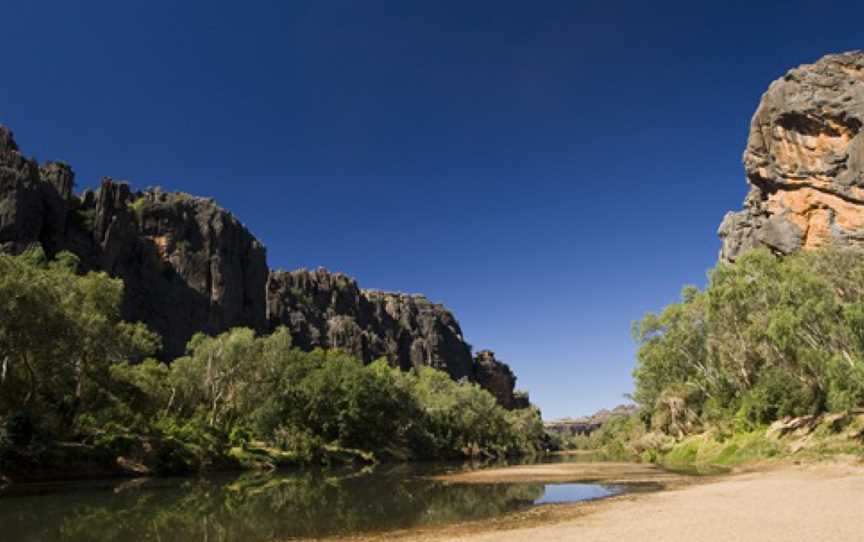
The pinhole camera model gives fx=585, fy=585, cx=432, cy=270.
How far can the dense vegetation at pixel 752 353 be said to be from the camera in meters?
40.9

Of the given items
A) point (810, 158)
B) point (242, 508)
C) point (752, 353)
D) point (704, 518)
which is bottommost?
point (704, 518)

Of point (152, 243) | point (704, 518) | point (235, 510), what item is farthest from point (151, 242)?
point (704, 518)

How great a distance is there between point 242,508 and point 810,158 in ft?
314

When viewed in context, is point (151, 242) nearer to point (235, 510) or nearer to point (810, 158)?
point (235, 510)

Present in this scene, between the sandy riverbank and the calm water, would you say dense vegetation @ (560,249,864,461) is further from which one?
the calm water

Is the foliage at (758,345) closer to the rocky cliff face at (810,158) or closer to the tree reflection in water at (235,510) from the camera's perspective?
the tree reflection in water at (235,510)

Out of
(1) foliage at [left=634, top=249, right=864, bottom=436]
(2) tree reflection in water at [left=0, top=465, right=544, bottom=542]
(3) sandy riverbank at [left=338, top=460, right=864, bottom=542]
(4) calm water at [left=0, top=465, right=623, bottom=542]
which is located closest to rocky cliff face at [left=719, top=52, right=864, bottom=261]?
(1) foliage at [left=634, top=249, right=864, bottom=436]

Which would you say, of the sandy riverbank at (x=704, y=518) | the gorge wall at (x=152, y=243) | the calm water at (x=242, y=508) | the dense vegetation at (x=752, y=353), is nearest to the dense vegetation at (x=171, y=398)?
the calm water at (x=242, y=508)

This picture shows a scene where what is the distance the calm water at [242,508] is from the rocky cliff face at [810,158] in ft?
238

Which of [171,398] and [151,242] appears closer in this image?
[171,398]

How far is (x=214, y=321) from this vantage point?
12812cm

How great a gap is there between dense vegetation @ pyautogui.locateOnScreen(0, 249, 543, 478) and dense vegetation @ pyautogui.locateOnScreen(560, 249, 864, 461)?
38.5m

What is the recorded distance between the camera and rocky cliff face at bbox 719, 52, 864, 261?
8288cm

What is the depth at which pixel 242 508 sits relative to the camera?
25.6 meters
